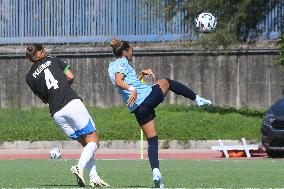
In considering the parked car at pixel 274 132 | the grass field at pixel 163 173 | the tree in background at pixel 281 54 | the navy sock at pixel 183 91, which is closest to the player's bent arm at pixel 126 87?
the navy sock at pixel 183 91

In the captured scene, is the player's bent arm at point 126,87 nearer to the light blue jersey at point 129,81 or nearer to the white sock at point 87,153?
the light blue jersey at point 129,81

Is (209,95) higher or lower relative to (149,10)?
lower

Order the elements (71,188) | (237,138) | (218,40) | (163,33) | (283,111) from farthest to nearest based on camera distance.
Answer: (163,33) → (218,40) → (237,138) → (283,111) → (71,188)

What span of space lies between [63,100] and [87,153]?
75 centimetres

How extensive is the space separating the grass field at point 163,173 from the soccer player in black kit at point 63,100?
606 millimetres

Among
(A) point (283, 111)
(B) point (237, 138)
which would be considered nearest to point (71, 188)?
(A) point (283, 111)

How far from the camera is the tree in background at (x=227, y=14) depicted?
101 feet

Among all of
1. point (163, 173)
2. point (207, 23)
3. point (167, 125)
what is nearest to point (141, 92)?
point (163, 173)

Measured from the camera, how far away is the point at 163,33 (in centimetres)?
3266

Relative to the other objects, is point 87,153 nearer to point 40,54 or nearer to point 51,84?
point 51,84

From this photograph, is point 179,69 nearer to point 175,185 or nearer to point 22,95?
point 22,95

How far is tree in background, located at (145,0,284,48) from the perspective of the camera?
101 ft

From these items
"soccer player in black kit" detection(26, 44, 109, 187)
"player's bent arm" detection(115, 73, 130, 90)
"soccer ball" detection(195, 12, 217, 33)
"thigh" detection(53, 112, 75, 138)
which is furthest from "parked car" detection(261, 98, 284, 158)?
"player's bent arm" detection(115, 73, 130, 90)

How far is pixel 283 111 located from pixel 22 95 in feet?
38.9
